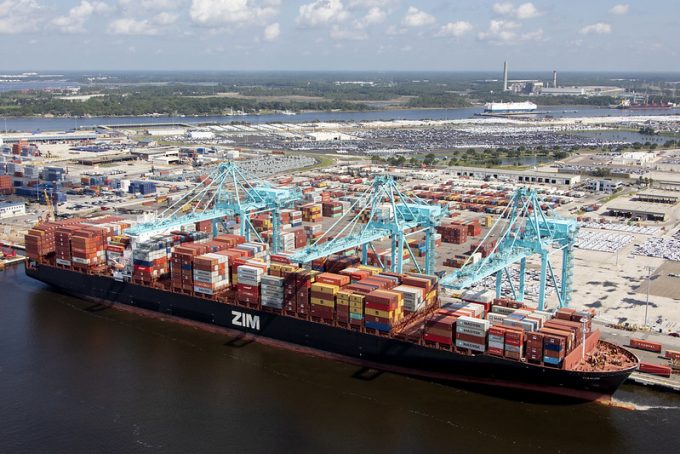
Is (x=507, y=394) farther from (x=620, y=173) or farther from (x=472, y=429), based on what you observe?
(x=620, y=173)

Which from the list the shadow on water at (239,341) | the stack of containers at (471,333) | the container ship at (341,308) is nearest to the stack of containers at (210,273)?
the container ship at (341,308)

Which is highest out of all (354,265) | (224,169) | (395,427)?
(224,169)

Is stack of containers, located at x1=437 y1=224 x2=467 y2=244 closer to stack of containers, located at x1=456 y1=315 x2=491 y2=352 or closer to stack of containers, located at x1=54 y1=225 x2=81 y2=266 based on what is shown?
stack of containers, located at x1=456 y1=315 x2=491 y2=352

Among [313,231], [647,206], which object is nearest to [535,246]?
[313,231]

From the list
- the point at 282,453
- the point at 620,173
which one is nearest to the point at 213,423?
the point at 282,453

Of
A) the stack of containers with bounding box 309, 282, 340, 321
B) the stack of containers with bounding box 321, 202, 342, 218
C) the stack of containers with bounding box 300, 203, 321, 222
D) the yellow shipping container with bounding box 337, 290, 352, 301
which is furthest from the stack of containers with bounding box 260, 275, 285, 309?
the stack of containers with bounding box 321, 202, 342, 218

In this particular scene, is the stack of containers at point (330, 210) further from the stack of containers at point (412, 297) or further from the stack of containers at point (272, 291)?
the stack of containers at point (412, 297)
